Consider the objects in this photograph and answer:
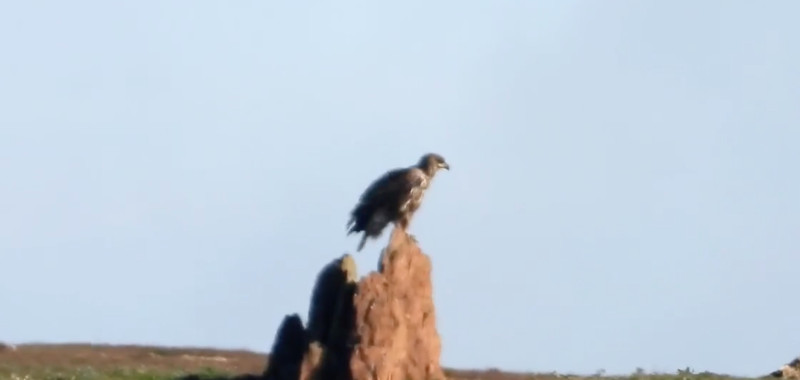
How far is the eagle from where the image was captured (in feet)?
98.5

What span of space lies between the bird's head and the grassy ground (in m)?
5.76

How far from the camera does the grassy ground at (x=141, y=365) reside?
40.4 metres

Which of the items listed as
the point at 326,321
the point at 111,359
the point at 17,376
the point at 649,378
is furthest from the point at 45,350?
the point at 326,321

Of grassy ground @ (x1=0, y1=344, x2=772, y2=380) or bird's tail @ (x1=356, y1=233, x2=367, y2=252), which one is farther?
grassy ground @ (x1=0, y1=344, x2=772, y2=380)

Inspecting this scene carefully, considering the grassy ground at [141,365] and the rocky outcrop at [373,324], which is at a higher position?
the grassy ground at [141,365]

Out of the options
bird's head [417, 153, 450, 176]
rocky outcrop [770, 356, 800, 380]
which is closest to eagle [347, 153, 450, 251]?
bird's head [417, 153, 450, 176]

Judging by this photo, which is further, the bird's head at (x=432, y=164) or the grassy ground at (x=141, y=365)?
the grassy ground at (x=141, y=365)

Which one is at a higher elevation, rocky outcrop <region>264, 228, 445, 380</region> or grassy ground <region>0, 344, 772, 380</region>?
grassy ground <region>0, 344, 772, 380</region>

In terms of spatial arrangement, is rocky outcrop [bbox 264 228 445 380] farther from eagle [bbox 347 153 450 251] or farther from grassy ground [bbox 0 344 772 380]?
grassy ground [bbox 0 344 772 380]

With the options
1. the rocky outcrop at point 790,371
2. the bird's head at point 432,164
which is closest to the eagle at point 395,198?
the bird's head at point 432,164

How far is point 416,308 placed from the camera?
1206 inches

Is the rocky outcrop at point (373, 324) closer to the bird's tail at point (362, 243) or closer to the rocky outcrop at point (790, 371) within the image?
the bird's tail at point (362, 243)

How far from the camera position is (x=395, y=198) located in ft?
98.7

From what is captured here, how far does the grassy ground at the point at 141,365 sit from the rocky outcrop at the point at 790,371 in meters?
2.00
